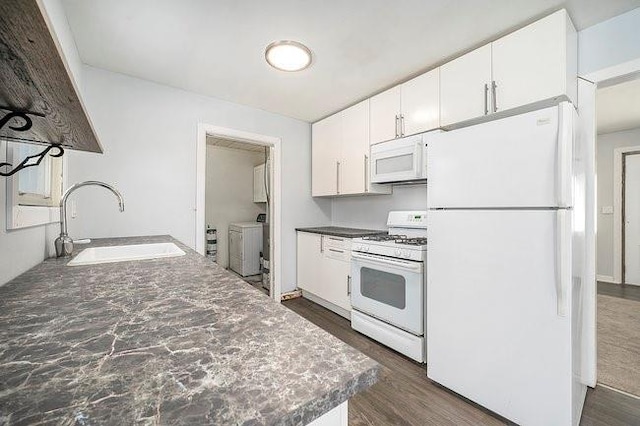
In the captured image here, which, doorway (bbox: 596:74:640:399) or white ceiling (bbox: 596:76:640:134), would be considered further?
doorway (bbox: 596:74:640:399)

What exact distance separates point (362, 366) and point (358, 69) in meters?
2.34

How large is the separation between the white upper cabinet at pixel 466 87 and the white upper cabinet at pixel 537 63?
0.06 metres

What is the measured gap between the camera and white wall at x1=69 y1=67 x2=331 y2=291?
2197 millimetres

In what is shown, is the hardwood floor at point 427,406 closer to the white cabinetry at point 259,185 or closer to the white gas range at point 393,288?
the white gas range at point 393,288

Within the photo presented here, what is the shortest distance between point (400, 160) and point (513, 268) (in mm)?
1279

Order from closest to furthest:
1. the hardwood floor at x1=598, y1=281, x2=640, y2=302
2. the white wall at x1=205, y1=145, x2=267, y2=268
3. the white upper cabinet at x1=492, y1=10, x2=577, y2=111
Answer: the white upper cabinet at x1=492, y1=10, x2=577, y2=111
the hardwood floor at x1=598, y1=281, x2=640, y2=302
the white wall at x1=205, y1=145, x2=267, y2=268

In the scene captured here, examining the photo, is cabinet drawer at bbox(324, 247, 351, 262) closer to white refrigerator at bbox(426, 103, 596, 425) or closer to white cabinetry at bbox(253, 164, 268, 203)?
white refrigerator at bbox(426, 103, 596, 425)

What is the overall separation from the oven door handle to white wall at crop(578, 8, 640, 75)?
1.64 metres

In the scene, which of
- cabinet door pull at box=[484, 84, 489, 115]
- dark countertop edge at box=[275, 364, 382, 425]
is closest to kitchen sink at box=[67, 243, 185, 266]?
dark countertop edge at box=[275, 364, 382, 425]

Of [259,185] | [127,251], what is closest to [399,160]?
[127,251]

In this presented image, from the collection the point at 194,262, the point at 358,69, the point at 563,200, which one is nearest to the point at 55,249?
the point at 194,262

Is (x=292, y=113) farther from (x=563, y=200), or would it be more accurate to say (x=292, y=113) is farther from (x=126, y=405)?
(x=126, y=405)

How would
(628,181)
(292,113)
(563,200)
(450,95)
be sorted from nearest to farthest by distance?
1. (563,200)
2. (450,95)
3. (292,113)
4. (628,181)

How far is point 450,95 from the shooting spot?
2012mm
